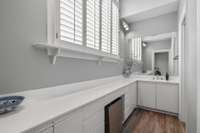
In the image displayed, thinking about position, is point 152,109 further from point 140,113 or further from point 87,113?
point 87,113

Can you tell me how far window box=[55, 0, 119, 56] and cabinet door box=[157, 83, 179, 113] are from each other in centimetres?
153

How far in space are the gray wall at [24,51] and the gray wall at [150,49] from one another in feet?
9.37

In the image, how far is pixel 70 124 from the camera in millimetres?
864

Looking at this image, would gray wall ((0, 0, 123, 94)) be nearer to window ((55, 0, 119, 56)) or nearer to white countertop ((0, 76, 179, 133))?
white countertop ((0, 76, 179, 133))

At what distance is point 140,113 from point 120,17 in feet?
9.46

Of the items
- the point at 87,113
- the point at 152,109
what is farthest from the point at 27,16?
the point at 152,109

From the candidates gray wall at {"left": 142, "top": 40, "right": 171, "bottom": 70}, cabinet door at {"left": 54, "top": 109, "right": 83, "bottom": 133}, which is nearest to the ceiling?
gray wall at {"left": 142, "top": 40, "right": 171, "bottom": 70}

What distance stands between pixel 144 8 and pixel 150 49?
1224 mm

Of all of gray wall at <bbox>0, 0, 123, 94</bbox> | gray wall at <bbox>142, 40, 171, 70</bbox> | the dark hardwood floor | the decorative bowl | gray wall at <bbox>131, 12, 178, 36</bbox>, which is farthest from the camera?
gray wall at <bbox>142, 40, 171, 70</bbox>

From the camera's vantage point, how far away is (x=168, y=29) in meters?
2.96

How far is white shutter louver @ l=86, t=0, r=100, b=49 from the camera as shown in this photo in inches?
71.2

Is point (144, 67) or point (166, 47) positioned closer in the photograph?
point (166, 47)

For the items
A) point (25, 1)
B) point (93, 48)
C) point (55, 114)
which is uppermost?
point (25, 1)

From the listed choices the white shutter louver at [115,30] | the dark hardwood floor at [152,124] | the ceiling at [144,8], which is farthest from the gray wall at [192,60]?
the ceiling at [144,8]
